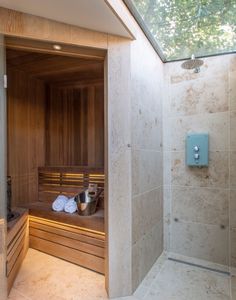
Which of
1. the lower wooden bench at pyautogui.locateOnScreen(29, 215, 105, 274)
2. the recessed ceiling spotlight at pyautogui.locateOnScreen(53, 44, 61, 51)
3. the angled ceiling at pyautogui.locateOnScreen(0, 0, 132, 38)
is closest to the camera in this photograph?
the angled ceiling at pyautogui.locateOnScreen(0, 0, 132, 38)

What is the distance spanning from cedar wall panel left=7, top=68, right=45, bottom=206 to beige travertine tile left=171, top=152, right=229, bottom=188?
1.88 m

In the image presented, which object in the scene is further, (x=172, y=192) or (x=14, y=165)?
(x=14, y=165)

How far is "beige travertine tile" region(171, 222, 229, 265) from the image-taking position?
2.23 m

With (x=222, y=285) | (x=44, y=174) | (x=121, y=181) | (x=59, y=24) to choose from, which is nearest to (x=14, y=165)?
(x=44, y=174)

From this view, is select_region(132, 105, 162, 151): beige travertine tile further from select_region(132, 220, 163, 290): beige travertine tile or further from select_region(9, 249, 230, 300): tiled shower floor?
select_region(9, 249, 230, 300): tiled shower floor

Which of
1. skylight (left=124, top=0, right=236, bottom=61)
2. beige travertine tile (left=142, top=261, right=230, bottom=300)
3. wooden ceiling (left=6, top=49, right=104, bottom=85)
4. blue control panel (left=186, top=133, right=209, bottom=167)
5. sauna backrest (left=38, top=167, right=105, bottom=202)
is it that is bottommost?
beige travertine tile (left=142, top=261, right=230, bottom=300)

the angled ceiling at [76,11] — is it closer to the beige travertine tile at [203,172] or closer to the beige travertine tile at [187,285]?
the beige travertine tile at [203,172]

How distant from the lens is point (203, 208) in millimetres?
2303

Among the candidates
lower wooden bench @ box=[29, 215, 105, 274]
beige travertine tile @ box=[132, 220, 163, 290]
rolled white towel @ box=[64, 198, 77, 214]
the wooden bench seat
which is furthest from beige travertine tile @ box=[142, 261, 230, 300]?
rolled white towel @ box=[64, 198, 77, 214]

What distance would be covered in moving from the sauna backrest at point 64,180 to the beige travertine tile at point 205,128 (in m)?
0.99

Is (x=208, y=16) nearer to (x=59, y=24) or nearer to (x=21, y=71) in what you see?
(x=59, y=24)

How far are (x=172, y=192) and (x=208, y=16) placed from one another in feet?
5.55

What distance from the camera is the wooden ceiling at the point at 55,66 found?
2.37 m

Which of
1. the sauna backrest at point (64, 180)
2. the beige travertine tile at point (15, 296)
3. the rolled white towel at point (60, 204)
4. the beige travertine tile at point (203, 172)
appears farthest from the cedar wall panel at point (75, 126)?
the beige travertine tile at point (15, 296)
